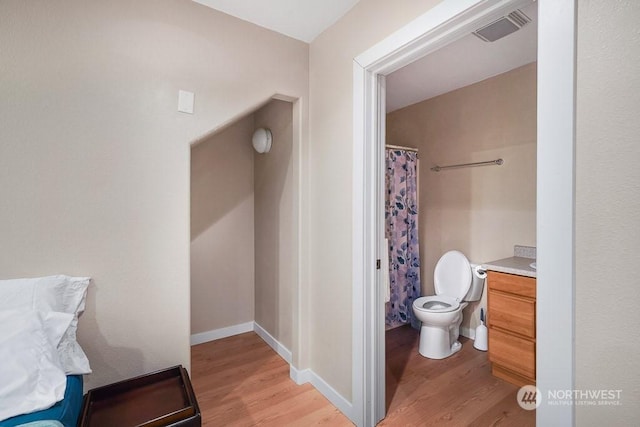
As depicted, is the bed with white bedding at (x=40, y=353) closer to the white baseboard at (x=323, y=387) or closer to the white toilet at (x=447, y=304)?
the white baseboard at (x=323, y=387)

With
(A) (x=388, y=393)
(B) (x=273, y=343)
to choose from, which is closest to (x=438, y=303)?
(A) (x=388, y=393)

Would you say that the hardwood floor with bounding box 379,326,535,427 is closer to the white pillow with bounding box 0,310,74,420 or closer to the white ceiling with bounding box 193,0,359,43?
the white pillow with bounding box 0,310,74,420

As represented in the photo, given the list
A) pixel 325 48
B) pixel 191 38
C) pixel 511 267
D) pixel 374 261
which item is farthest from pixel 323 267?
pixel 191 38

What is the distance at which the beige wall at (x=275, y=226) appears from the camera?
8.08 ft

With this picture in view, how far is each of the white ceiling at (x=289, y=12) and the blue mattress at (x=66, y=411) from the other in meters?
2.01

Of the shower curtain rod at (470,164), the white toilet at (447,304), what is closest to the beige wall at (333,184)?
the white toilet at (447,304)

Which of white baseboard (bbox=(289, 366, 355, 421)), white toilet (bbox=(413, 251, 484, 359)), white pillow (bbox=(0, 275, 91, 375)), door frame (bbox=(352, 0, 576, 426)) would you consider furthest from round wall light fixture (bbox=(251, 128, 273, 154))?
white toilet (bbox=(413, 251, 484, 359))

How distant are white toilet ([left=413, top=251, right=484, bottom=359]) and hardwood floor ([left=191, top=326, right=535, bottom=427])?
115 millimetres

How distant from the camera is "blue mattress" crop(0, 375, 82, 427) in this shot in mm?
953

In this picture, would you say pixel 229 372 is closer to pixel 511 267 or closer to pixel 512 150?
pixel 511 267

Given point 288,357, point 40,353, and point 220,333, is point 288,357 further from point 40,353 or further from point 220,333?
point 40,353

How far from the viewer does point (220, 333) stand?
295 cm

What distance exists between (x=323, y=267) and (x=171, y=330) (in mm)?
978

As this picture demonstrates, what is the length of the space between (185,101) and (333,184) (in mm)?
993
